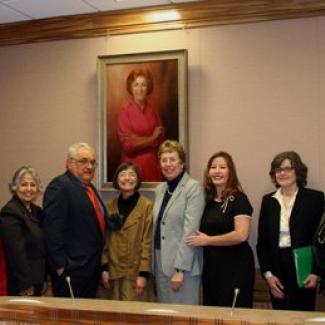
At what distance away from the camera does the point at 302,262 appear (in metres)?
3.02

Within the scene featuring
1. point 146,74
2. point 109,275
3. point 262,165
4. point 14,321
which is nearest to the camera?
point 14,321

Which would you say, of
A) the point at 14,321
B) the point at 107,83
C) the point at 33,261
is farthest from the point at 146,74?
the point at 14,321

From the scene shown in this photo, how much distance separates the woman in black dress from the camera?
311 centimetres

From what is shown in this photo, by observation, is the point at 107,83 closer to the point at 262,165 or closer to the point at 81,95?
the point at 81,95

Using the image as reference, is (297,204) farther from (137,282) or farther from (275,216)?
(137,282)

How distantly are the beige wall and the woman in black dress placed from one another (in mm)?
597

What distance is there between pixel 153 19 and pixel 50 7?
75 cm

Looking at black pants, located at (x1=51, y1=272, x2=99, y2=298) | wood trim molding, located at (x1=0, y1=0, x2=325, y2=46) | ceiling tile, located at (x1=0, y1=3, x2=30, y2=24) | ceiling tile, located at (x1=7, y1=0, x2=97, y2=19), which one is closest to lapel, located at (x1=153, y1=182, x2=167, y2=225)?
black pants, located at (x1=51, y1=272, x2=99, y2=298)

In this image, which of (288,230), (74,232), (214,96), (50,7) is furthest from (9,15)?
(288,230)

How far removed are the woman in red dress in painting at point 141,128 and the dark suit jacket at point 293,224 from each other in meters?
0.99

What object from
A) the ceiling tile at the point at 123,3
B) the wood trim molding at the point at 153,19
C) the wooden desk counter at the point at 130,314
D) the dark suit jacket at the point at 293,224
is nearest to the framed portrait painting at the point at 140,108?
the wood trim molding at the point at 153,19

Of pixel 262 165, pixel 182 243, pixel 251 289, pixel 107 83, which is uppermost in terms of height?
pixel 107 83

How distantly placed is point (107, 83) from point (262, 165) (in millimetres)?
1308

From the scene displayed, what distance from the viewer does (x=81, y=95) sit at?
4.26 m
